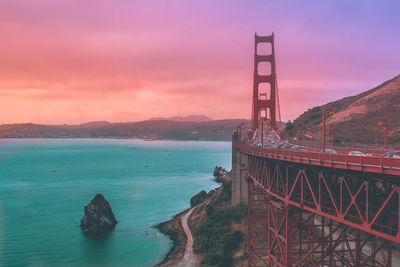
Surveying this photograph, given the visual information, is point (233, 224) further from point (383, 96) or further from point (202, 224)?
point (383, 96)

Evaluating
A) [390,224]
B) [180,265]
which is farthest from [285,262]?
[180,265]

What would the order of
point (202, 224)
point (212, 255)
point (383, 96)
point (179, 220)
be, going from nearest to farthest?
point (212, 255), point (202, 224), point (179, 220), point (383, 96)

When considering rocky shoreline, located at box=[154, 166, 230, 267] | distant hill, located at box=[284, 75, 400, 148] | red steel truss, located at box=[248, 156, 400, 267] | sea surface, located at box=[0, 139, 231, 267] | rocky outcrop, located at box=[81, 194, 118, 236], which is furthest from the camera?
distant hill, located at box=[284, 75, 400, 148]

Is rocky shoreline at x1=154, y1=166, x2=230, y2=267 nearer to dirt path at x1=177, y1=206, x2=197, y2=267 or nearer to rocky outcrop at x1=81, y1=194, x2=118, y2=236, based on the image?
dirt path at x1=177, y1=206, x2=197, y2=267

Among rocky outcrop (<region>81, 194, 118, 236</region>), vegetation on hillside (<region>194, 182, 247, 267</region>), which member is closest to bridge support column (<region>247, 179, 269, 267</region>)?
vegetation on hillside (<region>194, 182, 247, 267</region>)

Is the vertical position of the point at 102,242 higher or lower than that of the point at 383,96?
lower

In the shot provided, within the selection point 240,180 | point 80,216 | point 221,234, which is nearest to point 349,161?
point 221,234

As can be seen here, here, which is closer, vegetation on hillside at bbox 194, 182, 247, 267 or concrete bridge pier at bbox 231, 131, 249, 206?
vegetation on hillside at bbox 194, 182, 247, 267

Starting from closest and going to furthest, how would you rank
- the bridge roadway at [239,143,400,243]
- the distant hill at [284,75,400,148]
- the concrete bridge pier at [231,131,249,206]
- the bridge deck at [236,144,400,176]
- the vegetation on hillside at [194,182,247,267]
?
the bridge deck at [236,144,400,176]
the bridge roadway at [239,143,400,243]
the vegetation on hillside at [194,182,247,267]
the concrete bridge pier at [231,131,249,206]
the distant hill at [284,75,400,148]
